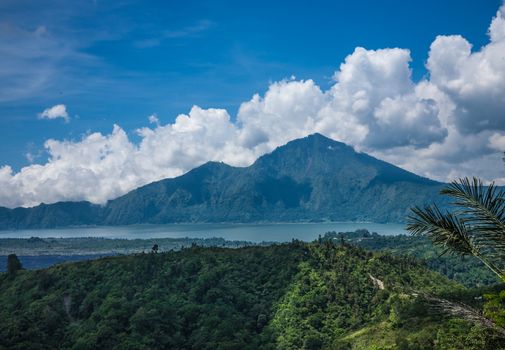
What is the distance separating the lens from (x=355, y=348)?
70.6m

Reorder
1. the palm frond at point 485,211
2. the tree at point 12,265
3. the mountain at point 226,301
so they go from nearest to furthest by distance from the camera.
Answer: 1. the palm frond at point 485,211
2. the mountain at point 226,301
3. the tree at point 12,265

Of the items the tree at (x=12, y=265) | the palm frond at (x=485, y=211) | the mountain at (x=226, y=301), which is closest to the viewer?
the palm frond at (x=485, y=211)

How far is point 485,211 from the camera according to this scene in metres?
10.9

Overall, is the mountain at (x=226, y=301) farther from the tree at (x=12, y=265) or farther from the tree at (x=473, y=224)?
the tree at (x=473, y=224)

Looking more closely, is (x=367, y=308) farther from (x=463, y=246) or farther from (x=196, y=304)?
(x=463, y=246)

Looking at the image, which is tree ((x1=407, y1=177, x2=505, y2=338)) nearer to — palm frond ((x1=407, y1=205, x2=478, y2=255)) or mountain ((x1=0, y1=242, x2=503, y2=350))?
palm frond ((x1=407, y1=205, x2=478, y2=255))

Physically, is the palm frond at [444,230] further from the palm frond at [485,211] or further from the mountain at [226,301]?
the mountain at [226,301]

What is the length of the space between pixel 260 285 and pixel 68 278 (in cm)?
→ 4799

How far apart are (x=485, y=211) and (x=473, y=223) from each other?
507mm

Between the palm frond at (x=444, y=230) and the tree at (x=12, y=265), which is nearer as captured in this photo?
the palm frond at (x=444, y=230)

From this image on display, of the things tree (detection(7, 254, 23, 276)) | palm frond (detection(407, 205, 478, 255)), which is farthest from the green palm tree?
tree (detection(7, 254, 23, 276))

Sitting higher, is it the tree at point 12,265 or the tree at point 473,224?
the tree at point 473,224

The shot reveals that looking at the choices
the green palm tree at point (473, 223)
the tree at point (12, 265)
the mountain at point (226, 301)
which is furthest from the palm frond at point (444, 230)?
the tree at point (12, 265)

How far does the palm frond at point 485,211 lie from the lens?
35.6 feet
